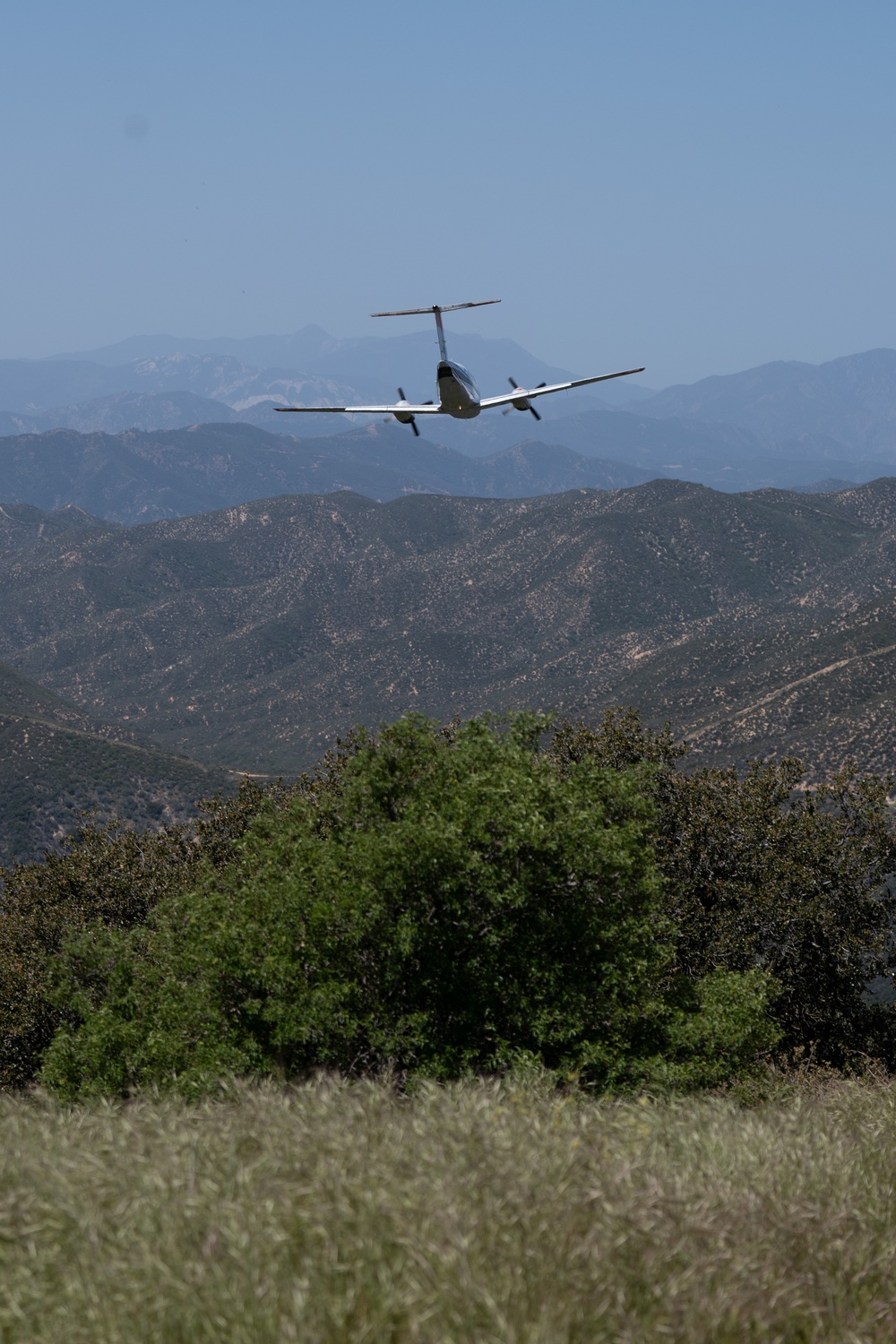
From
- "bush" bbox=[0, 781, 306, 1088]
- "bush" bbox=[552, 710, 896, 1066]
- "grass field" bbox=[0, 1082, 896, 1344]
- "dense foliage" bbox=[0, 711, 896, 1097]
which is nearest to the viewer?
"grass field" bbox=[0, 1082, 896, 1344]

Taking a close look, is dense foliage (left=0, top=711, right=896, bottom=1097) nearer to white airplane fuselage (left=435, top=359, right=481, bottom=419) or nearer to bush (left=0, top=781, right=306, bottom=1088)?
bush (left=0, top=781, right=306, bottom=1088)

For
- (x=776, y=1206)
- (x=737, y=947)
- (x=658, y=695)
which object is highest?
(x=776, y=1206)

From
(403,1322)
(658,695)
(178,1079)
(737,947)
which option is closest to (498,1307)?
(403,1322)

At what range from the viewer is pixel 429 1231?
403 inches

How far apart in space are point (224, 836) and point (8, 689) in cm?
12051

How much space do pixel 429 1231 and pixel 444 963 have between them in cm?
1250

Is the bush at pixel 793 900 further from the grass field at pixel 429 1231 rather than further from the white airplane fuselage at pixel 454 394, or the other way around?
the grass field at pixel 429 1231

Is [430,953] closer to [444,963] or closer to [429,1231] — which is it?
[444,963]

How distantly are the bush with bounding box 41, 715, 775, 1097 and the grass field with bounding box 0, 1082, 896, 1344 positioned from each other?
24.9 feet

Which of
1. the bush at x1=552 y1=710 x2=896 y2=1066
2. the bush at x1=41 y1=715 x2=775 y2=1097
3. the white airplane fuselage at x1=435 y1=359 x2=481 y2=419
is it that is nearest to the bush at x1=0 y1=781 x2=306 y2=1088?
the bush at x1=41 y1=715 x2=775 y2=1097

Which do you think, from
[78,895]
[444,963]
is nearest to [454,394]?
[444,963]

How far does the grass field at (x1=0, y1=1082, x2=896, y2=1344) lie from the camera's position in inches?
377

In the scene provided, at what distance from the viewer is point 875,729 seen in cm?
9312

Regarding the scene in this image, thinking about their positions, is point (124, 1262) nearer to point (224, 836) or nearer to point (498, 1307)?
point (498, 1307)
